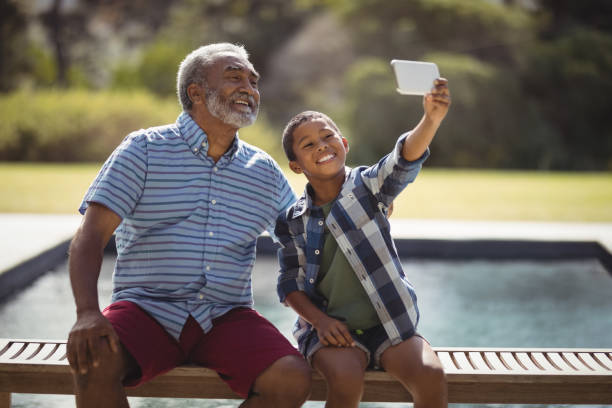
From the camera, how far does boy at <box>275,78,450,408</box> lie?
6.53 ft

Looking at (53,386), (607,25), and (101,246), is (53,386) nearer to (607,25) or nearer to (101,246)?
(101,246)

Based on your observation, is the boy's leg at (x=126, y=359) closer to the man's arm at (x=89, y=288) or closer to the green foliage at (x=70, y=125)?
the man's arm at (x=89, y=288)

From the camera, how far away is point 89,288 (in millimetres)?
1951

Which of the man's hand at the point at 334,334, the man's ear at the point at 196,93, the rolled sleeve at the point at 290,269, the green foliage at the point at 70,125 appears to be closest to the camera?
the man's hand at the point at 334,334

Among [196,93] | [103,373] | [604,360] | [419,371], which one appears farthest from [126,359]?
[604,360]

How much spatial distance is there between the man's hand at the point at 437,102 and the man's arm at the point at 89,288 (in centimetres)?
103

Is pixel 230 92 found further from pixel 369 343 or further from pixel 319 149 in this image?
pixel 369 343

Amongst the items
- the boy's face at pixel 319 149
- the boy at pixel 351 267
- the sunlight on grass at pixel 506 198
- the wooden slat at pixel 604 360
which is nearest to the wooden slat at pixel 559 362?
the wooden slat at pixel 604 360

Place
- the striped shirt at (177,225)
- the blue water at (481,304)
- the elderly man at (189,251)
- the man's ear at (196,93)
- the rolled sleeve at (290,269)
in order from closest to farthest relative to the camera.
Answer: the elderly man at (189,251)
the striped shirt at (177,225)
the rolled sleeve at (290,269)
the man's ear at (196,93)
the blue water at (481,304)

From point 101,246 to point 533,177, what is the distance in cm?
1163

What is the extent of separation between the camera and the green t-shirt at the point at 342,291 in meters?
2.18

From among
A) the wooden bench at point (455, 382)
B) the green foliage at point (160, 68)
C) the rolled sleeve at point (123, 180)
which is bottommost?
the wooden bench at point (455, 382)

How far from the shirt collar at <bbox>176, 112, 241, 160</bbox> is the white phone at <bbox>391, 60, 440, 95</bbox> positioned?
67cm

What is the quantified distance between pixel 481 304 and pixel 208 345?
3.02m
